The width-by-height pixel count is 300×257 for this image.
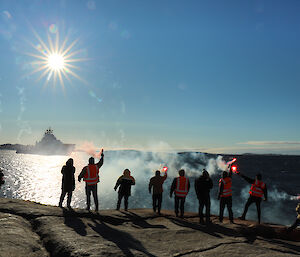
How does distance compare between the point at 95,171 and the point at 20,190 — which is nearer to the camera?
the point at 95,171

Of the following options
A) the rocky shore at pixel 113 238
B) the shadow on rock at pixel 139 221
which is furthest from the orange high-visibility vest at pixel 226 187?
the shadow on rock at pixel 139 221

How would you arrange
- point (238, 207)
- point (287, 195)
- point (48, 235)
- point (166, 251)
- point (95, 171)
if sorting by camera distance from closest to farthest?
point (166, 251), point (48, 235), point (95, 171), point (238, 207), point (287, 195)

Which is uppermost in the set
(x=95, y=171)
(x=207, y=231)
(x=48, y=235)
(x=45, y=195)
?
(x=95, y=171)

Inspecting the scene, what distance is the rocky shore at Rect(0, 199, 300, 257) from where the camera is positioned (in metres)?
4.87

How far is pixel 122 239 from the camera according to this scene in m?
5.82

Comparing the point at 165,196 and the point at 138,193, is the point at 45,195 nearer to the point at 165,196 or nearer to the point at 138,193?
the point at 138,193

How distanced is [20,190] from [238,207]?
2708 inches

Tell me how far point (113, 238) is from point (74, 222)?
1944 mm

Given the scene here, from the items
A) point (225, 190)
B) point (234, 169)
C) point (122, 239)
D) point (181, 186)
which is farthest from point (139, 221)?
point (234, 169)

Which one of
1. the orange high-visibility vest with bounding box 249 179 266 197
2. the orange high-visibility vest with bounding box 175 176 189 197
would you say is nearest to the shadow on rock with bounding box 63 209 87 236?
the orange high-visibility vest with bounding box 175 176 189 197

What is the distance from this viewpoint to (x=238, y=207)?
44344 mm

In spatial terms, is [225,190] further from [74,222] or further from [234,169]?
[74,222]

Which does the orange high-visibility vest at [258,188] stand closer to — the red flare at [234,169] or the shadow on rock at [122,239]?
the red flare at [234,169]

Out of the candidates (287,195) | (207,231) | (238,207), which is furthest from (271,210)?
(207,231)
